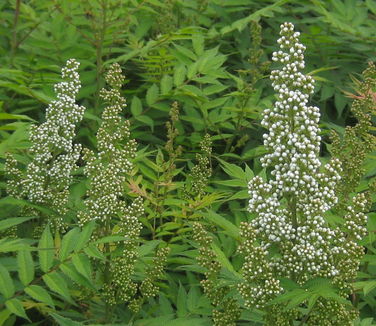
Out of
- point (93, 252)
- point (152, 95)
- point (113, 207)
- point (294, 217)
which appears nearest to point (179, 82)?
point (152, 95)

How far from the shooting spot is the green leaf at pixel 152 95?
5.54m

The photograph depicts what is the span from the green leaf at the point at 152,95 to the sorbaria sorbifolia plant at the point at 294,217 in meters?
2.60

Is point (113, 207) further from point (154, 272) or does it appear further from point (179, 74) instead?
point (179, 74)

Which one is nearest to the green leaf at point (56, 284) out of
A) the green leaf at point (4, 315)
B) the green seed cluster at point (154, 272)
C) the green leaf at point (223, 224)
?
the green leaf at point (4, 315)

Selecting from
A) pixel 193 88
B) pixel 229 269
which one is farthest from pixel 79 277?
pixel 193 88

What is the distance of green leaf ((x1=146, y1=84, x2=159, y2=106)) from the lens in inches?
218

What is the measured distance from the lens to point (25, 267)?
3174mm

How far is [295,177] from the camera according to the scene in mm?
2869

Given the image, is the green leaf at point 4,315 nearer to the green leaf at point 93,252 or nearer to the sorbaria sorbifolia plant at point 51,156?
the green leaf at point 93,252

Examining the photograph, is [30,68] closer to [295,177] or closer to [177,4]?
[177,4]

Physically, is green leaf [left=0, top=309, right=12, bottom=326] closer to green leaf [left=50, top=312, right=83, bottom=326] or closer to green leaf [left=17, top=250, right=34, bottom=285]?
green leaf [left=17, top=250, right=34, bottom=285]

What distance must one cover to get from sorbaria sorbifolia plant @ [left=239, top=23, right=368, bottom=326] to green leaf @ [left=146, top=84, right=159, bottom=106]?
260 centimetres

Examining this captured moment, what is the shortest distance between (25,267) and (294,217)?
4.13 ft

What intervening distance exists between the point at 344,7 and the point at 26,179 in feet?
13.5
